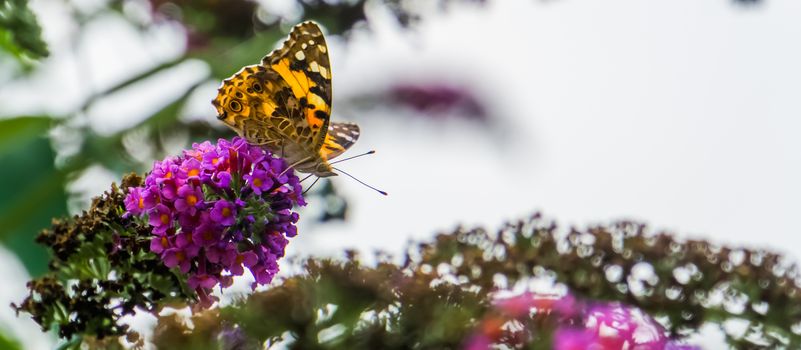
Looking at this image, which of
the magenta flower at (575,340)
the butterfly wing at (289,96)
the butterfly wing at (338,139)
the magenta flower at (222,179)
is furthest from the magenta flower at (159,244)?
the magenta flower at (575,340)

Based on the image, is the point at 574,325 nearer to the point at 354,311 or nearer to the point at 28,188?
the point at 354,311

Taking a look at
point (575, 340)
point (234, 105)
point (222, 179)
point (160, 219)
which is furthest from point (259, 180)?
point (575, 340)

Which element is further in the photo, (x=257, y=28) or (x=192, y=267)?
(x=257, y=28)

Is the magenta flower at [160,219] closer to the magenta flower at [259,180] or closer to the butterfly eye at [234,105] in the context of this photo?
the magenta flower at [259,180]

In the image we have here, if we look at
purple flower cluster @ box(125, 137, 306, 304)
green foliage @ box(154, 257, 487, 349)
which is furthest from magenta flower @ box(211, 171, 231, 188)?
green foliage @ box(154, 257, 487, 349)

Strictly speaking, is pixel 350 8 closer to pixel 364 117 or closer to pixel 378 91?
pixel 364 117

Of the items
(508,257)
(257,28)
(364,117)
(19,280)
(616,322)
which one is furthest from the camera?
(364,117)

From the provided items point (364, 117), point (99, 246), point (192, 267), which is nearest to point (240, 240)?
point (192, 267)
